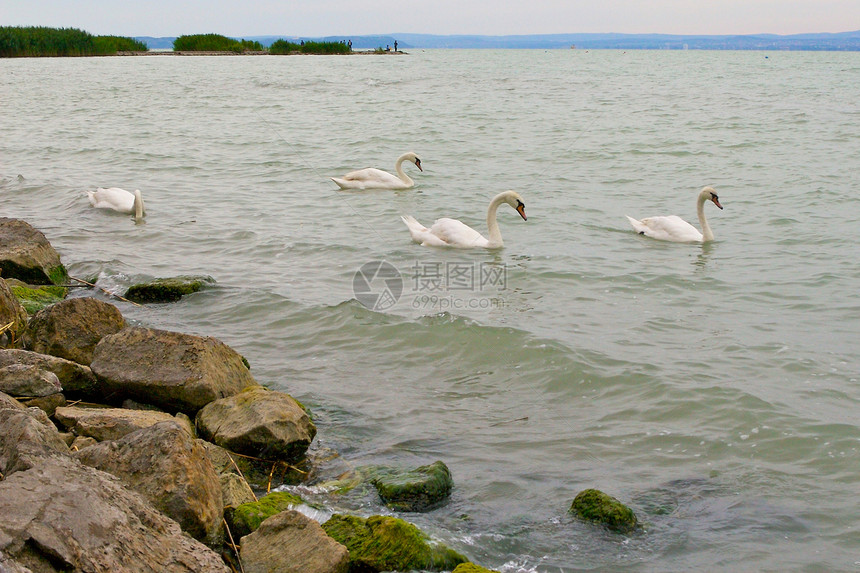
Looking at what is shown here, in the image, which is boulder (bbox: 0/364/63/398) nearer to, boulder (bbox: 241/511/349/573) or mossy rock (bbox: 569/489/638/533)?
boulder (bbox: 241/511/349/573)

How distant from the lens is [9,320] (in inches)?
237

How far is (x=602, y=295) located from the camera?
864 cm

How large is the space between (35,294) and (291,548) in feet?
16.7

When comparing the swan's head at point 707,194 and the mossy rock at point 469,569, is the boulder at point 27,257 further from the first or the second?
the swan's head at point 707,194

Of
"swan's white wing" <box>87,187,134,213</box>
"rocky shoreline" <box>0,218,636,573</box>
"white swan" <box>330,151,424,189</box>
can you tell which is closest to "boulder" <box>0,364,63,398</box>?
"rocky shoreline" <box>0,218,636,573</box>

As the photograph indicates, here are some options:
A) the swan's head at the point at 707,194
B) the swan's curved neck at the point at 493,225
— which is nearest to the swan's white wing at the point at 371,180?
the swan's curved neck at the point at 493,225

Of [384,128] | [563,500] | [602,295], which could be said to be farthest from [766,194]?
[384,128]

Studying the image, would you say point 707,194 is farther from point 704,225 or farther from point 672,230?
point 672,230

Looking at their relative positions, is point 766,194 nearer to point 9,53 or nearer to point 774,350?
point 774,350

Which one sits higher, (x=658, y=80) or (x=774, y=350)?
(x=658, y=80)

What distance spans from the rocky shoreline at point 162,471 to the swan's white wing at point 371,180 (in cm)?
887

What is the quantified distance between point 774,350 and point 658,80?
39.0 m

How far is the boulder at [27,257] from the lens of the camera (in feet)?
27.1

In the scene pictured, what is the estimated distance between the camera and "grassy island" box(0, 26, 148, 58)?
200 feet
